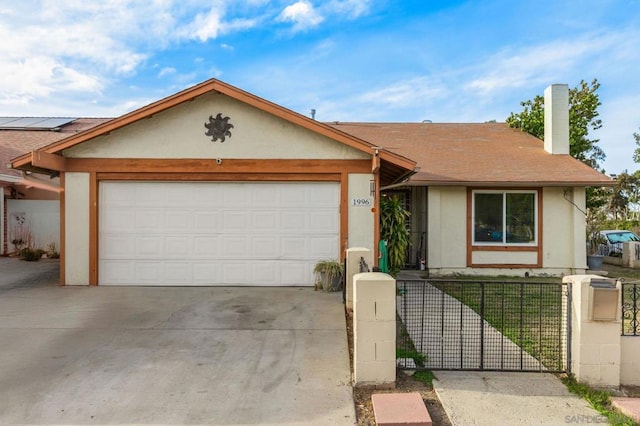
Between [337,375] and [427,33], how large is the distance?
10.5 m

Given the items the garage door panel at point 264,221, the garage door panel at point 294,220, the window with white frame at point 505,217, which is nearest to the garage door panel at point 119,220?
the garage door panel at point 264,221

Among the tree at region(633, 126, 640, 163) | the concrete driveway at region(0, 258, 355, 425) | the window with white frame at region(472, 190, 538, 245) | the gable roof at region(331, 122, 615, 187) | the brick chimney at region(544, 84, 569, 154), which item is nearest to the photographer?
the concrete driveway at region(0, 258, 355, 425)

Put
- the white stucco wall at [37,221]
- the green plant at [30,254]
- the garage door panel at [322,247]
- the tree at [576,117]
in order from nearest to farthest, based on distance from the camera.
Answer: the garage door panel at [322,247], the green plant at [30,254], the white stucco wall at [37,221], the tree at [576,117]

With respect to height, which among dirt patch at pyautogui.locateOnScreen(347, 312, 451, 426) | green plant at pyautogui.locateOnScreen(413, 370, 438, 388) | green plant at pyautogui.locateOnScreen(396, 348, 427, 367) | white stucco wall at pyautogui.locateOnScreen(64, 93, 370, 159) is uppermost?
white stucco wall at pyautogui.locateOnScreen(64, 93, 370, 159)

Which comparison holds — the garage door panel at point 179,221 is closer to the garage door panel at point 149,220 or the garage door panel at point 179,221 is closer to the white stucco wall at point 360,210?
the garage door panel at point 149,220

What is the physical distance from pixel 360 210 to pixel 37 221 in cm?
1150

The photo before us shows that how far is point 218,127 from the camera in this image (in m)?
8.50

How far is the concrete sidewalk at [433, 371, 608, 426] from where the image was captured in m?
3.29

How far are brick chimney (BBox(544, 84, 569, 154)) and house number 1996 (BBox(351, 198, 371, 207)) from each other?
24.1 feet

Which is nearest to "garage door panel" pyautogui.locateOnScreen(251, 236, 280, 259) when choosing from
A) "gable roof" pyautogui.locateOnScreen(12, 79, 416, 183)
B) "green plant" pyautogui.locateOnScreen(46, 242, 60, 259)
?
"gable roof" pyautogui.locateOnScreen(12, 79, 416, 183)

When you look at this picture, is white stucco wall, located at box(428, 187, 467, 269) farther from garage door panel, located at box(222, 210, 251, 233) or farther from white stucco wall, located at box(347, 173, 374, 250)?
garage door panel, located at box(222, 210, 251, 233)

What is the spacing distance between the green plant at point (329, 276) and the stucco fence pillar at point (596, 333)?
476 centimetres

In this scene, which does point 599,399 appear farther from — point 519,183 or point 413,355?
point 519,183

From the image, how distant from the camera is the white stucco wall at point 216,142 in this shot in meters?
8.51
